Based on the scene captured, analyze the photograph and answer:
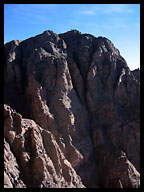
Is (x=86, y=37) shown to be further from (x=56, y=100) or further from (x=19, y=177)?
(x=19, y=177)

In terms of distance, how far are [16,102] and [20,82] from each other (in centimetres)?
322

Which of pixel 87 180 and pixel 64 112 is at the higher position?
pixel 64 112

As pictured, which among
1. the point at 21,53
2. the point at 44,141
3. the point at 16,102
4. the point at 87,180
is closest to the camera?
the point at 44,141

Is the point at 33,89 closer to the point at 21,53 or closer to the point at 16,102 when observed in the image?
the point at 16,102

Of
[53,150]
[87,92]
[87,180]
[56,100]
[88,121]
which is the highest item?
[87,92]

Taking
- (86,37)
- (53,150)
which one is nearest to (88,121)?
(53,150)

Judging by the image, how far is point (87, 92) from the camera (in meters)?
33.2

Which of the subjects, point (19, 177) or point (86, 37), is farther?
point (86, 37)

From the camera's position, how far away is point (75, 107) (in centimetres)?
3033

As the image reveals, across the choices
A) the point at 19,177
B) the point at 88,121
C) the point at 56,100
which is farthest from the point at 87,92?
the point at 19,177

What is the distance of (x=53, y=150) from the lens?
20344 millimetres

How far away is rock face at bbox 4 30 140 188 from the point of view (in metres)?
20.6

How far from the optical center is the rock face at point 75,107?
20625mm

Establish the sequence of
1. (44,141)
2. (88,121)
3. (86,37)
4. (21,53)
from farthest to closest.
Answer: (86,37)
(21,53)
(88,121)
(44,141)
